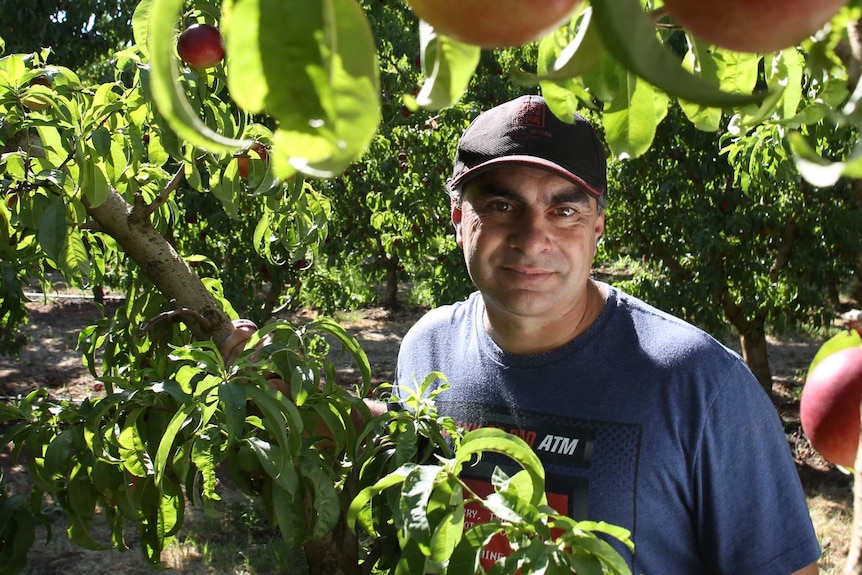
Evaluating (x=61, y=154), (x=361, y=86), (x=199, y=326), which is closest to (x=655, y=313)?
(x=199, y=326)

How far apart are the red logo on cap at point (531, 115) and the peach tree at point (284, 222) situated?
0.41 meters

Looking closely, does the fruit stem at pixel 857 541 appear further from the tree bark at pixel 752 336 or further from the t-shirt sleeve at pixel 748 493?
the tree bark at pixel 752 336

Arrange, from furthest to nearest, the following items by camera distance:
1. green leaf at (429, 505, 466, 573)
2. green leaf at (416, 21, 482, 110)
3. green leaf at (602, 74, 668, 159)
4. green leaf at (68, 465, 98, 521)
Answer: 1. green leaf at (68, 465, 98, 521)
2. green leaf at (429, 505, 466, 573)
3. green leaf at (602, 74, 668, 159)
4. green leaf at (416, 21, 482, 110)

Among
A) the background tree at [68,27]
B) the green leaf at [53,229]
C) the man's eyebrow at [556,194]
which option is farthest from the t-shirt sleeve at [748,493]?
the background tree at [68,27]

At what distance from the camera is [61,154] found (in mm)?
1189

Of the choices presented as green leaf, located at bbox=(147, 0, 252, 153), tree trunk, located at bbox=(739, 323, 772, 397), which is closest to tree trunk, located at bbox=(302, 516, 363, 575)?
green leaf, located at bbox=(147, 0, 252, 153)

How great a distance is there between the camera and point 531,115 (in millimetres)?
1331

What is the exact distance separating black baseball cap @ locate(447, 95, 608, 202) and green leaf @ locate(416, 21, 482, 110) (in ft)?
3.08

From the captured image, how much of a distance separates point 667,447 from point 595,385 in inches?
5.7

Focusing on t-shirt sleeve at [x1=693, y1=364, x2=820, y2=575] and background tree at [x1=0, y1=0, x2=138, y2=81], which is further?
background tree at [x1=0, y1=0, x2=138, y2=81]

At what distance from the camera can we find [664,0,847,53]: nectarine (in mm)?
266

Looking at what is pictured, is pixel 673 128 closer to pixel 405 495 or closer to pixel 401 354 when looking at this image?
pixel 401 354

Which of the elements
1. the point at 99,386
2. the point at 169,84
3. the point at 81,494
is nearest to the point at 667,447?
the point at 81,494

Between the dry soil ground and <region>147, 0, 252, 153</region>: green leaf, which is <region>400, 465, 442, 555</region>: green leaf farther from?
the dry soil ground
